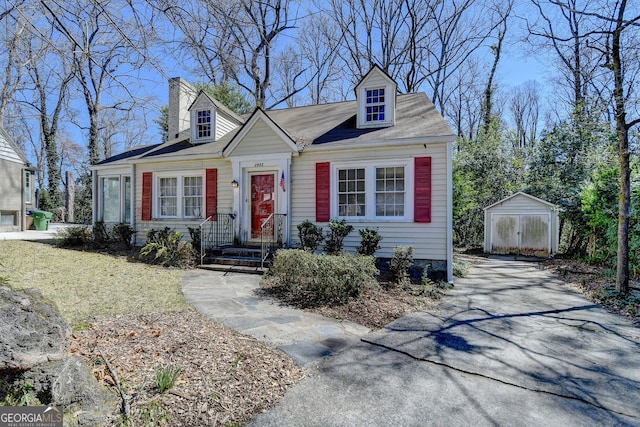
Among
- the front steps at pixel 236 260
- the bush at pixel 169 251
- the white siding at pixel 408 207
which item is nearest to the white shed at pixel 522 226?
the white siding at pixel 408 207

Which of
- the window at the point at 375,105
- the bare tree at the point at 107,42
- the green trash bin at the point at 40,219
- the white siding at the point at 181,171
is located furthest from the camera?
the green trash bin at the point at 40,219

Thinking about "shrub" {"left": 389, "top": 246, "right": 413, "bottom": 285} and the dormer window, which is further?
the dormer window

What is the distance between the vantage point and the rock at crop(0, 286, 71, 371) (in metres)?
2.21

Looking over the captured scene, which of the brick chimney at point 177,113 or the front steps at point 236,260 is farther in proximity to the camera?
the brick chimney at point 177,113

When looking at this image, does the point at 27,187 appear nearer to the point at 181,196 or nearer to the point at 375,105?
the point at 181,196

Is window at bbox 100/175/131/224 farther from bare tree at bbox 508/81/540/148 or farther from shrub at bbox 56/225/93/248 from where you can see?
bare tree at bbox 508/81/540/148

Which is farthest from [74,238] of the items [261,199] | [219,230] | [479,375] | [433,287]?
[479,375]

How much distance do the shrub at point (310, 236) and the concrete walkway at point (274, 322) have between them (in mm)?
1999

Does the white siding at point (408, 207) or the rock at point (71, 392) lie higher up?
the white siding at point (408, 207)

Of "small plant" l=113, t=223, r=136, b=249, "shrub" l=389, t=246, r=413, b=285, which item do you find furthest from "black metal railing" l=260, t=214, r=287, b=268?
"small plant" l=113, t=223, r=136, b=249

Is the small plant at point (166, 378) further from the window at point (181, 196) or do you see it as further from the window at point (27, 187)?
the window at point (27, 187)

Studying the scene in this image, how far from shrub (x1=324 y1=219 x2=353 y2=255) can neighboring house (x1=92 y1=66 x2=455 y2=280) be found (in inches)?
19.3

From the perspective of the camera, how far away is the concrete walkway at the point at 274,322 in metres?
3.76

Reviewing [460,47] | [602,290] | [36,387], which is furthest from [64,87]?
[460,47]
